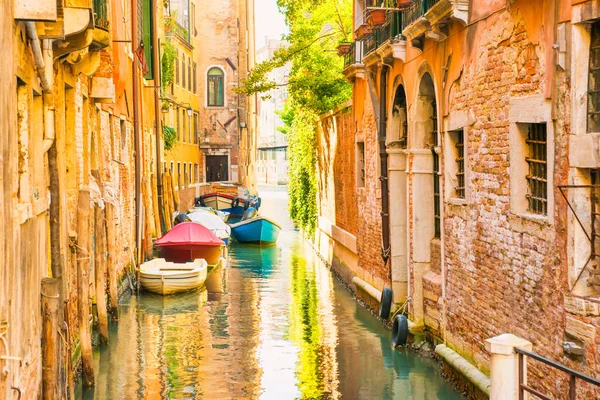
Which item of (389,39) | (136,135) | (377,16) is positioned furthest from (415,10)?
(136,135)

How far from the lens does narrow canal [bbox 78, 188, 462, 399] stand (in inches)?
414

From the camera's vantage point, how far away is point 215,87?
142 feet

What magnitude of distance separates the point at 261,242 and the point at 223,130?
1495 centimetres

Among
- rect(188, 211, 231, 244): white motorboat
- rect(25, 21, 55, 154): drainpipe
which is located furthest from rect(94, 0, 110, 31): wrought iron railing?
rect(188, 211, 231, 244): white motorboat

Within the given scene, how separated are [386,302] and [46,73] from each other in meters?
6.74

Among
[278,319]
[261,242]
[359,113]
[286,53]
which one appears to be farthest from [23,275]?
[261,242]

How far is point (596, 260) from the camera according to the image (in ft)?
22.6

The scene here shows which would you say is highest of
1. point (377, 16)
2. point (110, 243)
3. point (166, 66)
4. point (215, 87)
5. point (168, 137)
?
point (215, 87)

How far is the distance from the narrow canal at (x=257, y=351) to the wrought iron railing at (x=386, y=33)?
3977mm

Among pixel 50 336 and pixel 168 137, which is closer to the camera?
pixel 50 336

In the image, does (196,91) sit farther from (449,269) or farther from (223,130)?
(449,269)

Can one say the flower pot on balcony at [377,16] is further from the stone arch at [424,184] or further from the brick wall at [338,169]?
the brick wall at [338,169]

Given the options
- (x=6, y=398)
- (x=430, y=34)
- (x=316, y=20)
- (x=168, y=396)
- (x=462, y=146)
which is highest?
(x=316, y=20)

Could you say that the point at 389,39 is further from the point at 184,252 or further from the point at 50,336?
the point at 184,252
